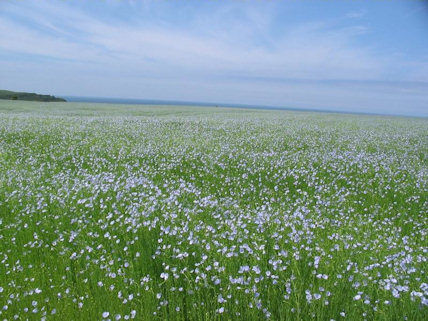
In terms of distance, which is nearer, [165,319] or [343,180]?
[165,319]

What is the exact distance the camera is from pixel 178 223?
514 cm

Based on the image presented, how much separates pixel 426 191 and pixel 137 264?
730 cm

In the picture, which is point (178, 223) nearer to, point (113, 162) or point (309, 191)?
point (309, 191)

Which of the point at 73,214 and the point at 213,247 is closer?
the point at 213,247

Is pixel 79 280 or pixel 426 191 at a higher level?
pixel 426 191

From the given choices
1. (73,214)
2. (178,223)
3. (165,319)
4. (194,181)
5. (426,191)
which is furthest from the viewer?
(194,181)

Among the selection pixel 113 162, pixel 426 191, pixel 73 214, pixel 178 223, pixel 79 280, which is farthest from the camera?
pixel 113 162

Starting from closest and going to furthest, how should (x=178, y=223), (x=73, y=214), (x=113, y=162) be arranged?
(x=178, y=223)
(x=73, y=214)
(x=113, y=162)

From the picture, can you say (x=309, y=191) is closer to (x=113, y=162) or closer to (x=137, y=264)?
(x=137, y=264)

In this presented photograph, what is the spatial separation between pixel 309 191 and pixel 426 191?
289 centimetres

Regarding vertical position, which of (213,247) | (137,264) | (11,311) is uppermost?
(213,247)

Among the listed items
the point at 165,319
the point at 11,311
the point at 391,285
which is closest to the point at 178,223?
the point at 165,319

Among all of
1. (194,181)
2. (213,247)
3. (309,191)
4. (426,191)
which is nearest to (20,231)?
(213,247)

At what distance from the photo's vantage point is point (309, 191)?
7977mm
